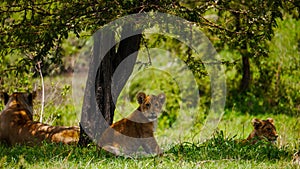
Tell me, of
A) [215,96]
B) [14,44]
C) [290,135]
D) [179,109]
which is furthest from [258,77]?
[14,44]

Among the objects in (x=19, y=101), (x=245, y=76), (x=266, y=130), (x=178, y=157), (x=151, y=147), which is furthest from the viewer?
(x=245, y=76)

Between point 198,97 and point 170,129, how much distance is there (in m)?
2.30

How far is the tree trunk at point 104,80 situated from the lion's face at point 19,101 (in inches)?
62.3

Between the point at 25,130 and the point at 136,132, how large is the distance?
1.83 meters

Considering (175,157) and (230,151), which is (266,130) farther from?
(175,157)

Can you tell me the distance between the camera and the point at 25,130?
918 cm

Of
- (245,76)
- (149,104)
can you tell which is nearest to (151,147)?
(149,104)

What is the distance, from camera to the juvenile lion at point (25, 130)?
9.03m

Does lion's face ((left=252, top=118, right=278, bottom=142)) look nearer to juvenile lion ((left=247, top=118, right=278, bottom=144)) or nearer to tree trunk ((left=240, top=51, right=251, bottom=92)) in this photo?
juvenile lion ((left=247, top=118, right=278, bottom=144))

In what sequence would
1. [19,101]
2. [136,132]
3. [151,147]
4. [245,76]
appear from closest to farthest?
[151,147] < [136,132] < [19,101] < [245,76]

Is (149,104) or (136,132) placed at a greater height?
(149,104)

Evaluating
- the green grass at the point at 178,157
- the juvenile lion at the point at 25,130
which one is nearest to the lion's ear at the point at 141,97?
the green grass at the point at 178,157

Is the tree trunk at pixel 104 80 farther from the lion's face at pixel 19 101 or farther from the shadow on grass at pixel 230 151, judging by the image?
the lion's face at pixel 19 101

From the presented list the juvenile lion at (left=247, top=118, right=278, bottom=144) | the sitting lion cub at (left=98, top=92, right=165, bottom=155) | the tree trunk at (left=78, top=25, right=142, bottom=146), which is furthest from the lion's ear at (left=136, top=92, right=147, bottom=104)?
the juvenile lion at (left=247, top=118, right=278, bottom=144)
